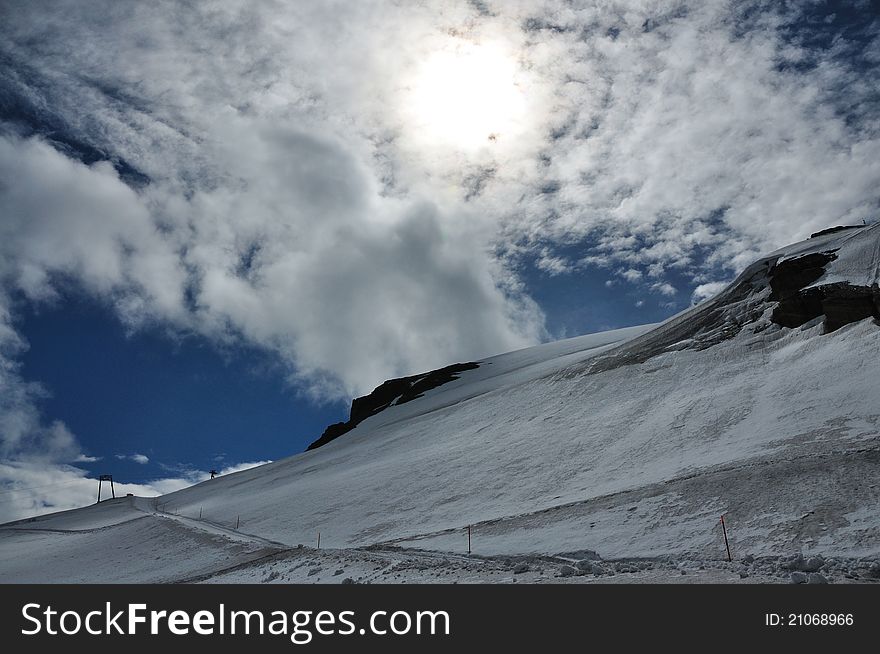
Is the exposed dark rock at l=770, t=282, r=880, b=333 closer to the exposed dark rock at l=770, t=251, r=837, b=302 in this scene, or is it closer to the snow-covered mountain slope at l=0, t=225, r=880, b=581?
the snow-covered mountain slope at l=0, t=225, r=880, b=581

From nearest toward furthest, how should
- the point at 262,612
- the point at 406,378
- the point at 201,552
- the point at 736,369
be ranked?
the point at 262,612 → the point at 201,552 → the point at 736,369 → the point at 406,378

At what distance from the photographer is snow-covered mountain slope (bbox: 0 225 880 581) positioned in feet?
53.7

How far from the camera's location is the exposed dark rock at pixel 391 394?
83.6 meters

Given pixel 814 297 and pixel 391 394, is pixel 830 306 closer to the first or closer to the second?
pixel 814 297

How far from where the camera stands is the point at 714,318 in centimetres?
4097

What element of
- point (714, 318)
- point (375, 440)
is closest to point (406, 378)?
point (375, 440)

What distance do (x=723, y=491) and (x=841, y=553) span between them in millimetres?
5213

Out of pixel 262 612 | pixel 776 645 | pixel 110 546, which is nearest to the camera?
pixel 776 645

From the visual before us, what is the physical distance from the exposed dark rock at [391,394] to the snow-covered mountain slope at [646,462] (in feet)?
102

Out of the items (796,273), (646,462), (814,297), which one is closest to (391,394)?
(796,273)

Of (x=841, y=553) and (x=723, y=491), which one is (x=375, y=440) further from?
(x=841, y=553)

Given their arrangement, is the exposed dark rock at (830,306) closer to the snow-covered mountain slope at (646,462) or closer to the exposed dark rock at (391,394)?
the snow-covered mountain slope at (646,462)

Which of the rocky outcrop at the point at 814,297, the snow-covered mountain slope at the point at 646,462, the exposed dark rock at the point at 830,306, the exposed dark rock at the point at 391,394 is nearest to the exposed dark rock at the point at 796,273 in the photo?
the rocky outcrop at the point at 814,297

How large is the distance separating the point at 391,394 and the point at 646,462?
75252 millimetres
